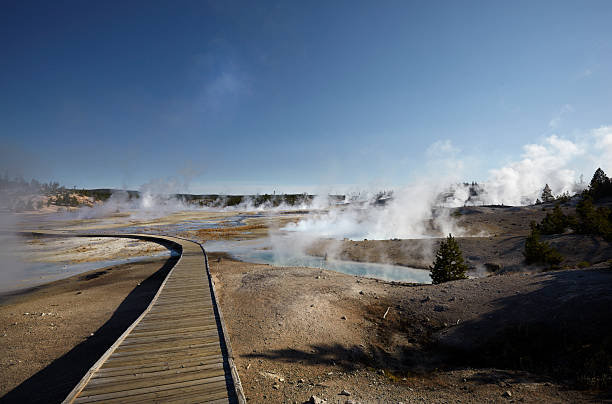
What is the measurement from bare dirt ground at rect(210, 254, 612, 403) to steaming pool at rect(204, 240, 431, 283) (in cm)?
708

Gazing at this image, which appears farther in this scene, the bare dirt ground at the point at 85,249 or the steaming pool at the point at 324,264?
the bare dirt ground at the point at 85,249

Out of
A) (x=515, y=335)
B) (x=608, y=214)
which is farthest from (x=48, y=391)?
(x=608, y=214)

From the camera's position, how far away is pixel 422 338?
1020cm

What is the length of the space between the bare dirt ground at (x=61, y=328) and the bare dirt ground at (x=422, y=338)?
4722 millimetres

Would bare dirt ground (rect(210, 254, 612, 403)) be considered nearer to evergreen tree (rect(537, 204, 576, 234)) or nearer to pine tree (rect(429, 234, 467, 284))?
pine tree (rect(429, 234, 467, 284))

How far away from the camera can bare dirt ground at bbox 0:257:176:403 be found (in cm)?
745

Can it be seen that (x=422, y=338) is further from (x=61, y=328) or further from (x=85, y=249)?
(x=85, y=249)

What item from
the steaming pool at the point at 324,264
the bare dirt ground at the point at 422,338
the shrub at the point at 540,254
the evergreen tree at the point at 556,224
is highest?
the evergreen tree at the point at 556,224

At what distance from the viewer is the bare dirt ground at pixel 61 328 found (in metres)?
7.45

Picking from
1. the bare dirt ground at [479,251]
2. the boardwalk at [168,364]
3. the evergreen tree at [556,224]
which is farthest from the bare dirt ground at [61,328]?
the evergreen tree at [556,224]

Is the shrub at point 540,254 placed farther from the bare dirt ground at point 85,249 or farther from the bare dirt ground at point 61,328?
the bare dirt ground at point 85,249

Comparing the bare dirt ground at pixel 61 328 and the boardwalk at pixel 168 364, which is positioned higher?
the boardwalk at pixel 168 364

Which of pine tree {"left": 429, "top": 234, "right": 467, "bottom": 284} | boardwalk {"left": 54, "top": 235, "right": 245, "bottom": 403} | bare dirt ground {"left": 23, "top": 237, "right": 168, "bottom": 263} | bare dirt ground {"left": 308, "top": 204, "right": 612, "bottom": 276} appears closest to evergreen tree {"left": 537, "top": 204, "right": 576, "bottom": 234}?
bare dirt ground {"left": 308, "top": 204, "right": 612, "bottom": 276}

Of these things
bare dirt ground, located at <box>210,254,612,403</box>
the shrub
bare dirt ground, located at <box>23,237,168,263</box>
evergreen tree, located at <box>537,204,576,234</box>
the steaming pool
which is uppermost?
evergreen tree, located at <box>537,204,576,234</box>
